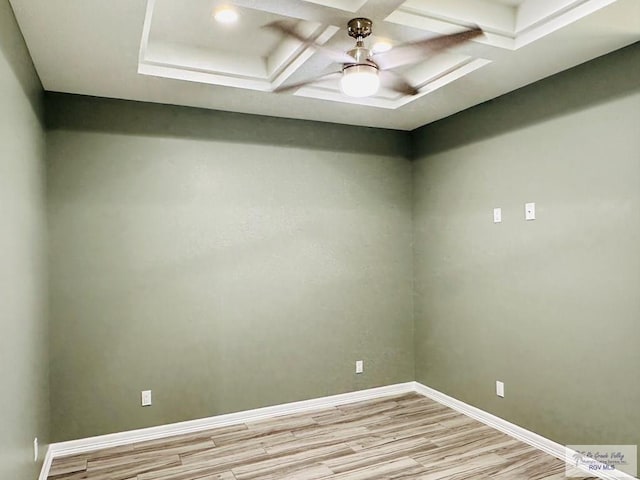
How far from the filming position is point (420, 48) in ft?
8.71

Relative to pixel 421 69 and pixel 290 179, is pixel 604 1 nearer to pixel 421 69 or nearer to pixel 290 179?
pixel 421 69

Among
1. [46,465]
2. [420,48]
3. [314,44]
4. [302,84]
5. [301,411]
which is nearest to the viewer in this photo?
[314,44]

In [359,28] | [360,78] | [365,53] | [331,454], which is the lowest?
[331,454]

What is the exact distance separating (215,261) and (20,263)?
150cm

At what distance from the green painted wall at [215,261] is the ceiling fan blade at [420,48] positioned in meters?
1.34

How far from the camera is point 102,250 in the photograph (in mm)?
3305

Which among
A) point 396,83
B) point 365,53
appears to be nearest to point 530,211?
point 396,83

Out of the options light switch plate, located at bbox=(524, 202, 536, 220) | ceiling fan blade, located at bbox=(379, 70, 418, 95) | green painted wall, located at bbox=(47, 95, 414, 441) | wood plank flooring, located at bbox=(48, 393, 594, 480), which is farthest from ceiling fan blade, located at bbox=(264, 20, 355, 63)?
wood plank flooring, located at bbox=(48, 393, 594, 480)

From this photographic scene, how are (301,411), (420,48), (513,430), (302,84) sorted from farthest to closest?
(301,411) → (513,430) → (302,84) → (420,48)

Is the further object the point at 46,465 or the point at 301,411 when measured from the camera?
the point at 301,411

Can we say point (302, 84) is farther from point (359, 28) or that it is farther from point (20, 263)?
point (20, 263)

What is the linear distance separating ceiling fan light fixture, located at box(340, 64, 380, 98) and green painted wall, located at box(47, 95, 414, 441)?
1.62 meters

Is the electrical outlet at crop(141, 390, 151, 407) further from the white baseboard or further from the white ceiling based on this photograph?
the white ceiling

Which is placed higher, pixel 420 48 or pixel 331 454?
pixel 420 48
